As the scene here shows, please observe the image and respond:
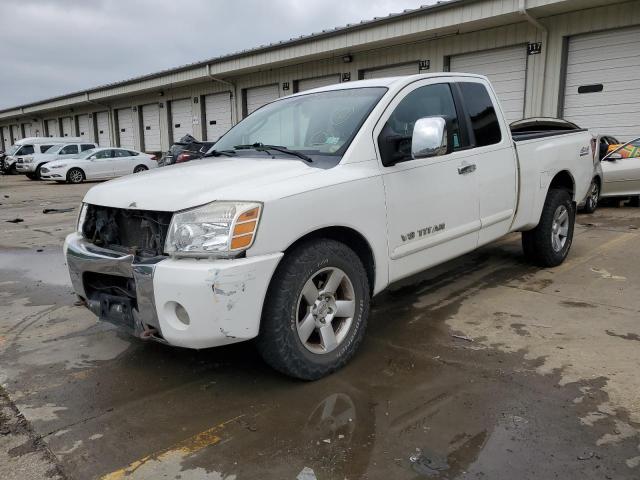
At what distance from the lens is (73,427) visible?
278 cm

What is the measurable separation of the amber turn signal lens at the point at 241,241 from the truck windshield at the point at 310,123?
98 cm

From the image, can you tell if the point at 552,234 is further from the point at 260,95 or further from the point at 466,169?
the point at 260,95

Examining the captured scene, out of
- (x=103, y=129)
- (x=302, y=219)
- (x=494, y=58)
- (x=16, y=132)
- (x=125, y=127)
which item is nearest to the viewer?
(x=302, y=219)

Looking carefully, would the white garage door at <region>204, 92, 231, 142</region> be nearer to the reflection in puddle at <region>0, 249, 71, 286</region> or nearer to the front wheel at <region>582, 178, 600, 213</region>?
the reflection in puddle at <region>0, 249, 71, 286</region>

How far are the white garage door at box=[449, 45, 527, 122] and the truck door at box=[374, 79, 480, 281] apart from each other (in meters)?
→ 10.1

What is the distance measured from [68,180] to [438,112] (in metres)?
21.1

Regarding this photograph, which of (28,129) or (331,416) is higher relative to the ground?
(28,129)

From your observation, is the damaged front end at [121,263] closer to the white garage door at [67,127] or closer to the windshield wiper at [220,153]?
the windshield wiper at [220,153]

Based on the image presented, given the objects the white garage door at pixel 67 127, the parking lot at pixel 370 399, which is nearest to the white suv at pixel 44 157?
the white garage door at pixel 67 127

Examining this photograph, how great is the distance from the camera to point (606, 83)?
1195cm

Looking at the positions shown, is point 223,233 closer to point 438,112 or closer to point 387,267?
point 387,267

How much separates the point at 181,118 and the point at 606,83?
20.0m

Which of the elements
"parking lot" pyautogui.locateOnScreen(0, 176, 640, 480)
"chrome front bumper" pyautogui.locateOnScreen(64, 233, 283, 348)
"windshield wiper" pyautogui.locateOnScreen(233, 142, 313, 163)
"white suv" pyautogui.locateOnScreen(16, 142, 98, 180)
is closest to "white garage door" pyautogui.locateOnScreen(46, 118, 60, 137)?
"white suv" pyautogui.locateOnScreen(16, 142, 98, 180)

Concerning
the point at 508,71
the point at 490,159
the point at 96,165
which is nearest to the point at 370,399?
the point at 490,159
